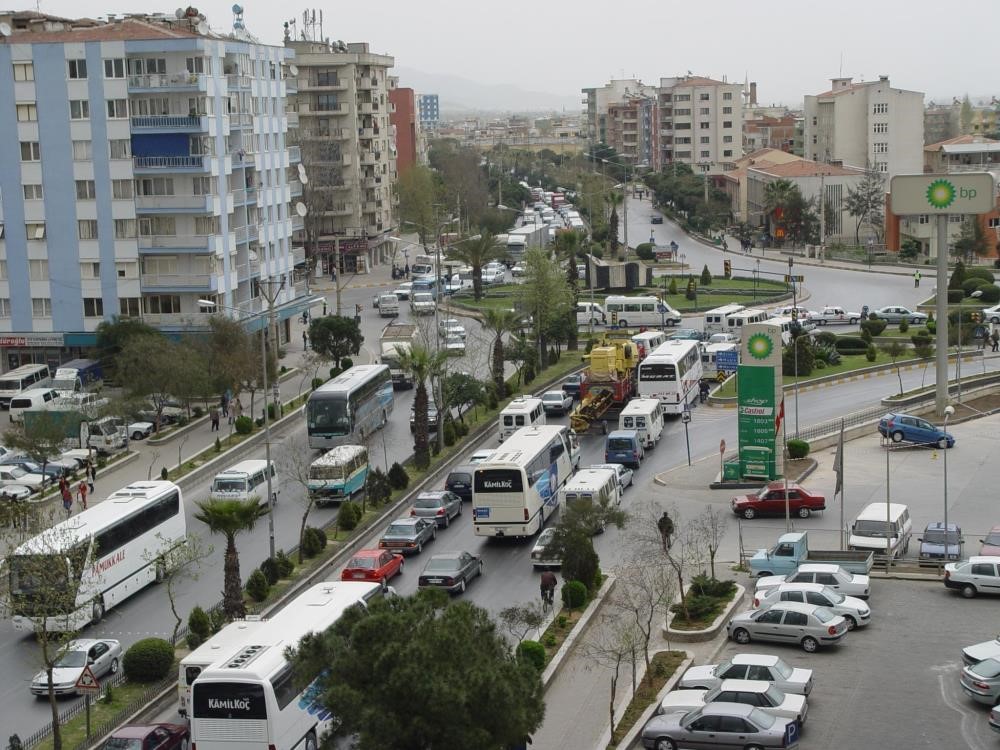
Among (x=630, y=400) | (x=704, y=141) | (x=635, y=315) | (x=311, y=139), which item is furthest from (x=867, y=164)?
(x=630, y=400)

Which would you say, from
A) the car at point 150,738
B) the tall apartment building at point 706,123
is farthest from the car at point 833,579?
the tall apartment building at point 706,123

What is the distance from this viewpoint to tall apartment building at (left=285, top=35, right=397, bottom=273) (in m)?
95.2

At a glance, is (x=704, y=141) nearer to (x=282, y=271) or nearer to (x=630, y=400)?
(x=282, y=271)

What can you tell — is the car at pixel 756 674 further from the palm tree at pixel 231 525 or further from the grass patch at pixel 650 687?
the palm tree at pixel 231 525

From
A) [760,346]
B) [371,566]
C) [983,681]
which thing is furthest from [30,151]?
[983,681]

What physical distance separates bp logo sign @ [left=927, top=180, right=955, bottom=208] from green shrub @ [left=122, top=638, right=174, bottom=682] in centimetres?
3094

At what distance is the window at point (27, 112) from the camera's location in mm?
57062

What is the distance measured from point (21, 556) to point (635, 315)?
44.7 meters

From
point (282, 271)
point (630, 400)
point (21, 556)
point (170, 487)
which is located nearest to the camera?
point (21, 556)

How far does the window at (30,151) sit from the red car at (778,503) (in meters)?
34.0

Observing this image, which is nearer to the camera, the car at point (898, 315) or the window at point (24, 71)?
the window at point (24, 71)

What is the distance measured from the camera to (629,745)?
22.9m

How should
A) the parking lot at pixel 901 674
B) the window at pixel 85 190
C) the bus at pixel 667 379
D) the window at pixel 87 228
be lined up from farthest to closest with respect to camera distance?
the window at pixel 87 228 → the window at pixel 85 190 → the bus at pixel 667 379 → the parking lot at pixel 901 674

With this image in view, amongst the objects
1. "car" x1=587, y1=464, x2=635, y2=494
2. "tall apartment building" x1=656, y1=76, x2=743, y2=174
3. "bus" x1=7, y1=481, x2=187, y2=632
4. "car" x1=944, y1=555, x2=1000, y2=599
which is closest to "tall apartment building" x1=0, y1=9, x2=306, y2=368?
"car" x1=587, y1=464, x2=635, y2=494
